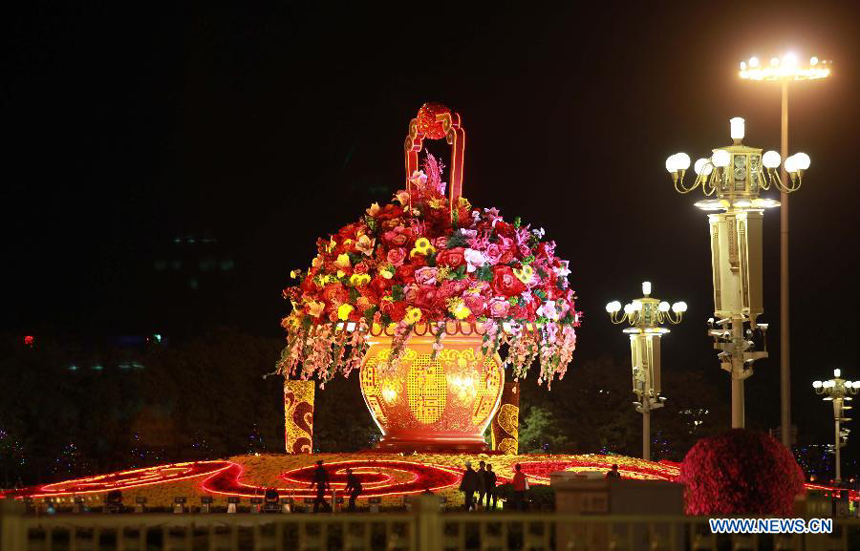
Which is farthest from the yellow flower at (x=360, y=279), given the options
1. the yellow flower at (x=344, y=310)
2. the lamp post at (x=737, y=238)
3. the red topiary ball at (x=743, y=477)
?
the red topiary ball at (x=743, y=477)

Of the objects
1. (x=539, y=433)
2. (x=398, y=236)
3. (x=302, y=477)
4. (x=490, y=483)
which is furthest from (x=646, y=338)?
(x=490, y=483)

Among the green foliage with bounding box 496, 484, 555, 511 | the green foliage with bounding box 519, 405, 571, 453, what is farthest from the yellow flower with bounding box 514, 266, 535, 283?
the green foliage with bounding box 519, 405, 571, 453

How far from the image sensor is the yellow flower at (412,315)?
21.0m

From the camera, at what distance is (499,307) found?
835 inches

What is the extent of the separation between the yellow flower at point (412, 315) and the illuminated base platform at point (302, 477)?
1830 millimetres

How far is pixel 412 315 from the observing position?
20969 mm

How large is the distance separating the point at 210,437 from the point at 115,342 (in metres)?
9.26

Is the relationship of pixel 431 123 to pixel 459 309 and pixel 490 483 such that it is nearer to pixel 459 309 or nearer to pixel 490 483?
pixel 459 309

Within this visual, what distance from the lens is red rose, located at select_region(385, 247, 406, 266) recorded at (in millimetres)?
21053

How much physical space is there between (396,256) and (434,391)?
2.06m

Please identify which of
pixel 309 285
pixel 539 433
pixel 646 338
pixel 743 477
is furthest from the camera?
pixel 539 433

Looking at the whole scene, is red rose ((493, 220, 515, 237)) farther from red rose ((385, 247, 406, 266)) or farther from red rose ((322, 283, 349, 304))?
red rose ((322, 283, 349, 304))

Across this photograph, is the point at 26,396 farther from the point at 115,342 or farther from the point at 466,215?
the point at 466,215

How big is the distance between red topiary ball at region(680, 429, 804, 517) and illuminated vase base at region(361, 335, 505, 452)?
5.92 meters
